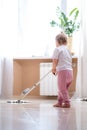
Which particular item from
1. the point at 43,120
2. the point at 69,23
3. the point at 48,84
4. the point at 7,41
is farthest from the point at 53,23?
the point at 43,120

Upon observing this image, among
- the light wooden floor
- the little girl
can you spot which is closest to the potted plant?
the little girl

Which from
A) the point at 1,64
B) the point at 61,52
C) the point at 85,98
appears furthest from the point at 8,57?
the point at 61,52

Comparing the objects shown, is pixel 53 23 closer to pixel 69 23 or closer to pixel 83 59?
pixel 69 23

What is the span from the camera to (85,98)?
3.90 meters

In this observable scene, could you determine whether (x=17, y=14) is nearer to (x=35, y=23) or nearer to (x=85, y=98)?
(x=35, y=23)

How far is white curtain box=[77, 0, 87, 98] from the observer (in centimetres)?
402

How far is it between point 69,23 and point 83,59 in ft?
2.04

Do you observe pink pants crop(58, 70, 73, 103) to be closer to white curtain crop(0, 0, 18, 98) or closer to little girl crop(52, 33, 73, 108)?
little girl crop(52, 33, 73, 108)

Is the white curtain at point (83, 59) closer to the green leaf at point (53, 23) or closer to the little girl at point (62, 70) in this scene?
the green leaf at point (53, 23)

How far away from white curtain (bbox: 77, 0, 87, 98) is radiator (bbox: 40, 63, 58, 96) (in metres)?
0.40

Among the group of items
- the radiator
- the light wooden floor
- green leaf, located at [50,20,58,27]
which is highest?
green leaf, located at [50,20,58,27]

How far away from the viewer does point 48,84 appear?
429 centimetres

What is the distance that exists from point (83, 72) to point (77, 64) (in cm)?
21

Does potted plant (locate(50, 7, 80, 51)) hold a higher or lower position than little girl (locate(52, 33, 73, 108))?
higher
